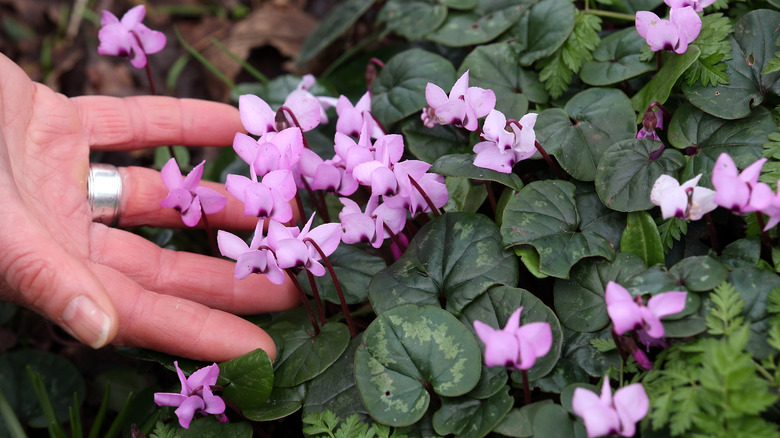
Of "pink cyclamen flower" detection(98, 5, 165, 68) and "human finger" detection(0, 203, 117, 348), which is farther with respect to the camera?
"pink cyclamen flower" detection(98, 5, 165, 68)

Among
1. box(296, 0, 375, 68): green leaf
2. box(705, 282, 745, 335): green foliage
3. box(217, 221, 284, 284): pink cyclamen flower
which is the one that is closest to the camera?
box(705, 282, 745, 335): green foliage

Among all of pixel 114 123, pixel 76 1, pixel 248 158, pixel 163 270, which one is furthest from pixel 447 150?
pixel 76 1

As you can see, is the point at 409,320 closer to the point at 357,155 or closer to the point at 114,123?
the point at 357,155

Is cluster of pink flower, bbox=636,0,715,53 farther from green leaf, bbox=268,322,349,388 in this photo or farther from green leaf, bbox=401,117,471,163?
green leaf, bbox=268,322,349,388

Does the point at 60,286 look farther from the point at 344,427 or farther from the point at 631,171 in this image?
the point at 631,171

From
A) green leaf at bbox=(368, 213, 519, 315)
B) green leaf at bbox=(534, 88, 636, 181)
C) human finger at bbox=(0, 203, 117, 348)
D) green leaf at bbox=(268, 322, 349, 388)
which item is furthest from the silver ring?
green leaf at bbox=(534, 88, 636, 181)

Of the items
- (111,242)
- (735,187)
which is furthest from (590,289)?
(111,242)
